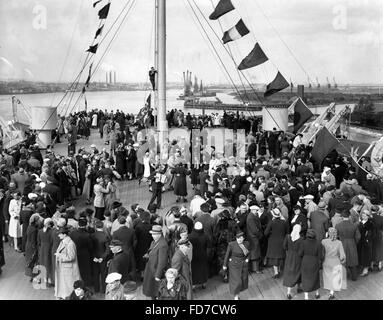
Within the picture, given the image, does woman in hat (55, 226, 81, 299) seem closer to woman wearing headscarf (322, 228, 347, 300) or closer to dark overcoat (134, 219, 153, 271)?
dark overcoat (134, 219, 153, 271)

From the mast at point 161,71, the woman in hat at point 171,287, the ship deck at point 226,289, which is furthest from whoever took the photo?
the mast at point 161,71

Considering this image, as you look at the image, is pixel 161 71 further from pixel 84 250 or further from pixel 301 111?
pixel 84 250

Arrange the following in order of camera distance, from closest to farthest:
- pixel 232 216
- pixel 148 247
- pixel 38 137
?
pixel 148 247 < pixel 232 216 < pixel 38 137

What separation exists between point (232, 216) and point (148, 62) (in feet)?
96.2

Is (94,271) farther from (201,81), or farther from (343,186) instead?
(201,81)

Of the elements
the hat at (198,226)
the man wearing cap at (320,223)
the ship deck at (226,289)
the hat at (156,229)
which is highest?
the hat at (156,229)

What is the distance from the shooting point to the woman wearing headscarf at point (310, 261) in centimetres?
852

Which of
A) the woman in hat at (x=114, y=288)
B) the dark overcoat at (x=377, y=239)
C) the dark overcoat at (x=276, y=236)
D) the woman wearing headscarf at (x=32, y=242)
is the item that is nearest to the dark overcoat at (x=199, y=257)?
the dark overcoat at (x=276, y=236)

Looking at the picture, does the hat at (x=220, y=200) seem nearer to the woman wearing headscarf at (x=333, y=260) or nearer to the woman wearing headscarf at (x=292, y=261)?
the woman wearing headscarf at (x=292, y=261)

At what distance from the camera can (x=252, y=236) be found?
9.56 metres

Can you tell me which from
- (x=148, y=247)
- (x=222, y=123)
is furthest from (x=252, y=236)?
(x=222, y=123)

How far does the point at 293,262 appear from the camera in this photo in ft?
28.7

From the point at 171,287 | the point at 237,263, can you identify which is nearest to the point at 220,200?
the point at 237,263

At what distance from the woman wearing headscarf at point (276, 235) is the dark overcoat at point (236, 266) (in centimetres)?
113
